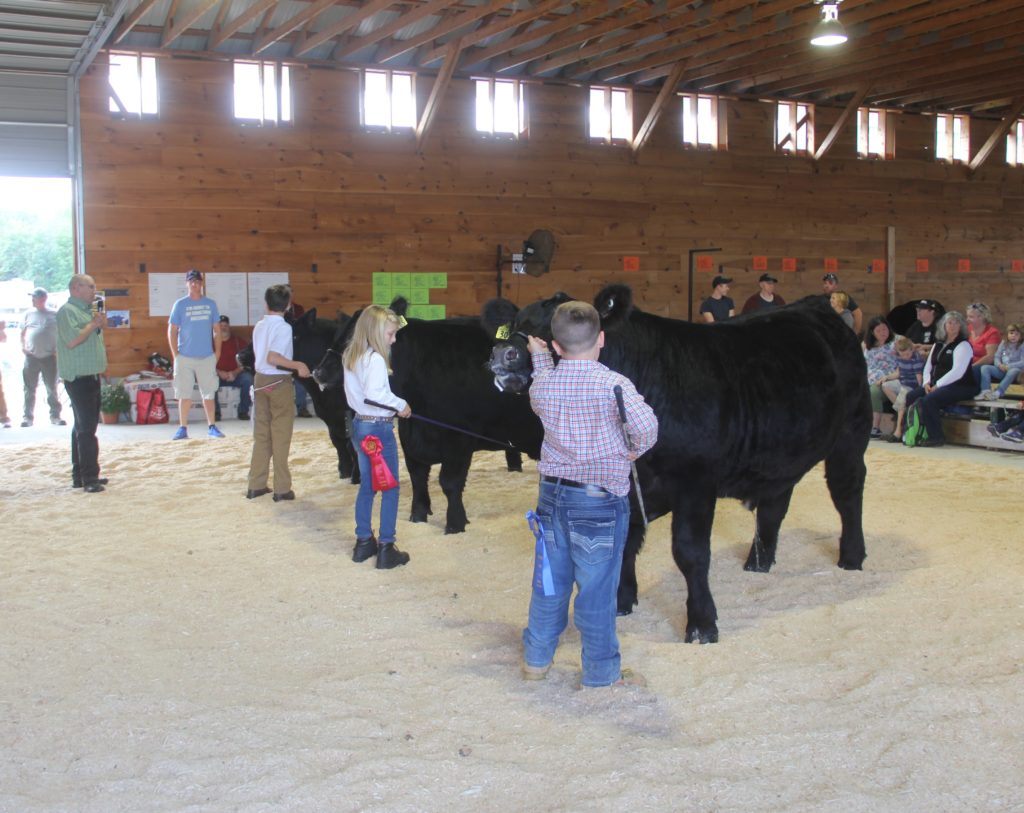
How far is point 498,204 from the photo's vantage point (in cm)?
1436

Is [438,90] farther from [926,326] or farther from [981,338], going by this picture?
[981,338]

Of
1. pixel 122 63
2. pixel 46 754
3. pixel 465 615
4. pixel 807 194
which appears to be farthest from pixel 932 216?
pixel 46 754

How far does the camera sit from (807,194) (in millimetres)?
16234

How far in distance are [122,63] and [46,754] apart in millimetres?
11400

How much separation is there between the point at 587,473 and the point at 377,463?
1.91 m

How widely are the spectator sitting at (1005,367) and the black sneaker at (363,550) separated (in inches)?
265

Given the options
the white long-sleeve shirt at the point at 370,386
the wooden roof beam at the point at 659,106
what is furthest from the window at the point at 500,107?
the white long-sleeve shirt at the point at 370,386

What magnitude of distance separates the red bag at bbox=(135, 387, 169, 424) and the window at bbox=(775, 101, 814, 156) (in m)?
10.4

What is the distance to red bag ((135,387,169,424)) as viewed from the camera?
39.1 ft

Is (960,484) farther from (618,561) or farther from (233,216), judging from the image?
(233,216)

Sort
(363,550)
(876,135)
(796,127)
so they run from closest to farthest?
(363,550)
(796,127)
(876,135)

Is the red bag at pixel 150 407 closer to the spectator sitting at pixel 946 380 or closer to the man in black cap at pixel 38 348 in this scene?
the man in black cap at pixel 38 348

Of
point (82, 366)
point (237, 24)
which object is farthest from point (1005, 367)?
point (237, 24)

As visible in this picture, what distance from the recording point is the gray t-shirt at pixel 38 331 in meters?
11.9
